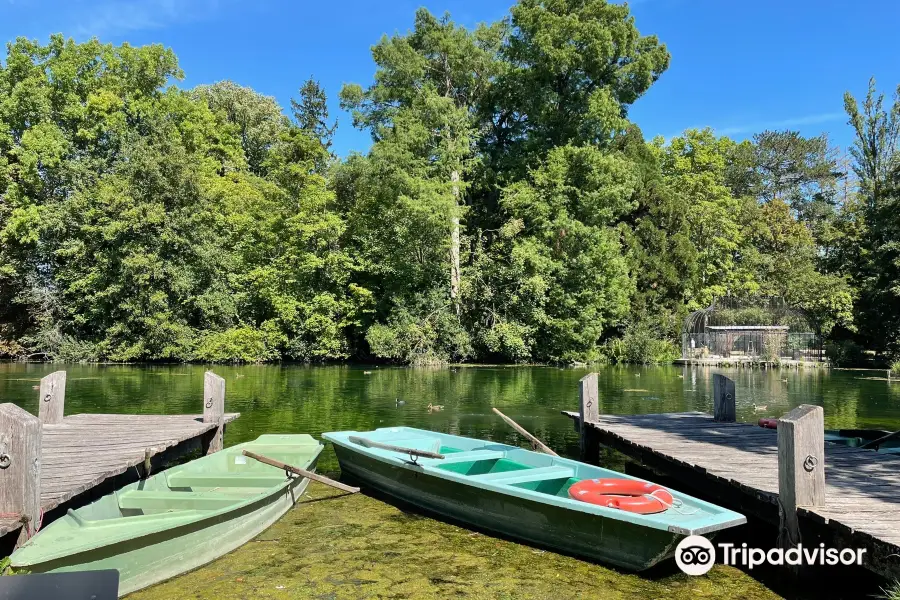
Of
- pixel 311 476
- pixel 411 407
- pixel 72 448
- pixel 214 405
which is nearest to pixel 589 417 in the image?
pixel 311 476

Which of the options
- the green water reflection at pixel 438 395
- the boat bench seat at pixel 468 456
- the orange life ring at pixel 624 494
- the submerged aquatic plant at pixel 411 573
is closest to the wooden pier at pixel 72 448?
the submerged aquatic plant at pixel 411 573

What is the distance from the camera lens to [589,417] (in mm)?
11148

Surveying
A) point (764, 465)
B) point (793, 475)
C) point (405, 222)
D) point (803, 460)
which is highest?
point (405, 222)

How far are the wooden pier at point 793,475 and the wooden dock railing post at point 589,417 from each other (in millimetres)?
470

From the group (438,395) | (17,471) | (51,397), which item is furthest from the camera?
(438,395)

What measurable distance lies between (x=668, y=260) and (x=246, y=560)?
114 feet

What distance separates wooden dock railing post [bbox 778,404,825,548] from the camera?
5.73 meters

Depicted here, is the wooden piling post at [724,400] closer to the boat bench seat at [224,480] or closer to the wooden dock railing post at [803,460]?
the wooden dock railing post at [803,460]

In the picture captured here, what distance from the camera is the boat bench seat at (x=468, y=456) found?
8.45 m

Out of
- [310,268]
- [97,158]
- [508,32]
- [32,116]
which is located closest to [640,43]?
[508,32]

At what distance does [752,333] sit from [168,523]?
3626 cm

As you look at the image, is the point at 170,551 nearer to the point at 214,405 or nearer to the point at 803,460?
the point at 214,405

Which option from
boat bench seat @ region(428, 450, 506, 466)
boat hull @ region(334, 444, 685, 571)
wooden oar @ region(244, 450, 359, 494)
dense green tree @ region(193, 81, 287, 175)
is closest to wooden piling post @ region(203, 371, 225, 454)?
wooden oar @ region(244, 450, 359, 494)

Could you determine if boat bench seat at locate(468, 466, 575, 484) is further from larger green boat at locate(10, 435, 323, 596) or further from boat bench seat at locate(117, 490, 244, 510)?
boat bench seat at locate(117, 490, 244, 510)
